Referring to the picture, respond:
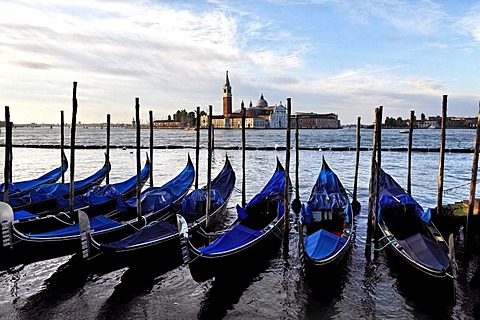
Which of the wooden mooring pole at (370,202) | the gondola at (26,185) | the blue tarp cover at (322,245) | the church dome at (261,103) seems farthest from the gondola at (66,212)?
the church dome at (261,103)

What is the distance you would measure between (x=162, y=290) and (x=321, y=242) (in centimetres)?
308

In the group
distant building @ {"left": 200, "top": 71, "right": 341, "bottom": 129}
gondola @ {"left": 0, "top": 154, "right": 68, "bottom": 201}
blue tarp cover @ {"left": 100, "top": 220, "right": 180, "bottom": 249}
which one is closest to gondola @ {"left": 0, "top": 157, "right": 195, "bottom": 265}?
blue tarp cover @ {"left": 100, "top": 220, "right": 180, "bottom": 249}

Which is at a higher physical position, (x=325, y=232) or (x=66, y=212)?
(x=325, y=232)

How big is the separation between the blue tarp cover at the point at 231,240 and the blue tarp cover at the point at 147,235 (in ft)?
3.45

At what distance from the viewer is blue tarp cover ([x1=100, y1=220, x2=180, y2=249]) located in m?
7.82

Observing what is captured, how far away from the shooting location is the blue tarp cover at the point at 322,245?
25.2 ft

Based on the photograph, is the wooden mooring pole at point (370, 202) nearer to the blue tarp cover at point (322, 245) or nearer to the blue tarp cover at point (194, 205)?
the blue tarp cover at point (322, 245)

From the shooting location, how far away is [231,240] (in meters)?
8.17

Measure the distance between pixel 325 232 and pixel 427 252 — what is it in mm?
1884

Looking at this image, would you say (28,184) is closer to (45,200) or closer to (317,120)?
(45,200)

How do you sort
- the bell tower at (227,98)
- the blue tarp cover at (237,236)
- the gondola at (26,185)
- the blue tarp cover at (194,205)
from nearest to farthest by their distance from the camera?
the blue tarp cover at (237,236) → the blue tarp cover at (194,205) → the gondola at (26,185) → the bell tower at (227,98)

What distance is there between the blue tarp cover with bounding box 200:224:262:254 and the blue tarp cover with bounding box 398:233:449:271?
2.93m

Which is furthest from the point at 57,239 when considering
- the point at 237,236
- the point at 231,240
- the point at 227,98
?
the point at 227,98

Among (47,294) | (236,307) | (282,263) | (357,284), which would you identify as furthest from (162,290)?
(357,284)
